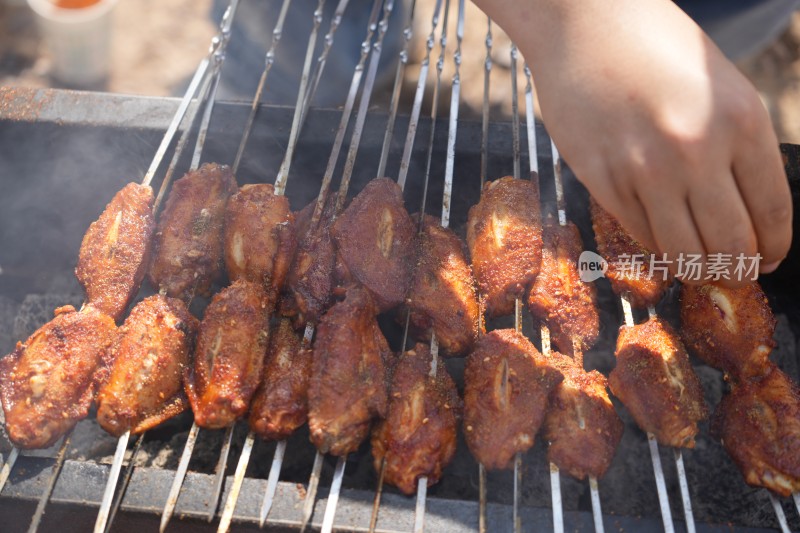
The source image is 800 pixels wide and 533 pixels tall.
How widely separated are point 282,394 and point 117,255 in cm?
104

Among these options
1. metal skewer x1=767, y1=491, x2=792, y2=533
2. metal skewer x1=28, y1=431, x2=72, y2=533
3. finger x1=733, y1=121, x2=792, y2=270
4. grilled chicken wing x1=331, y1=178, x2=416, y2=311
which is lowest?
metal skewer x1=28, y1=431, x2=72, y2=533

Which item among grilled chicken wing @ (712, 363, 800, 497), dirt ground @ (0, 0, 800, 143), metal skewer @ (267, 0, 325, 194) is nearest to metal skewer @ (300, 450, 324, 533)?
metal skewer @ (267, 0, 325, 194)

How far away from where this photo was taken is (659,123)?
58.9 inches

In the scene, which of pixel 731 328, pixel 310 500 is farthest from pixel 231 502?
pixel 731 328

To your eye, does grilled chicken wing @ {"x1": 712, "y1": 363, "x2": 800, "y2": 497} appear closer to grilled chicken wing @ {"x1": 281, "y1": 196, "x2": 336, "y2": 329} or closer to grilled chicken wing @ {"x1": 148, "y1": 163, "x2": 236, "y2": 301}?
grilled chicken wing @ {"x1": 281, "y1": 196, "x2": 336, "y2": 329}

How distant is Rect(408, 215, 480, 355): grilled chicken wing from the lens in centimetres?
258

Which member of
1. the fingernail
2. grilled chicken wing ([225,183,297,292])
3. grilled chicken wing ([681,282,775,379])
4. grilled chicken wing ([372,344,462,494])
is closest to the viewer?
the fingernail

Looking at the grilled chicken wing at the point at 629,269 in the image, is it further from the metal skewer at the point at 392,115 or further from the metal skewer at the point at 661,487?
the metal skewer at the point at 392,115

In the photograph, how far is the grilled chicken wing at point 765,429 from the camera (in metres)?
2.30

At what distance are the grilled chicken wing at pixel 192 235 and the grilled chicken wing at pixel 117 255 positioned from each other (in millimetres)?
68

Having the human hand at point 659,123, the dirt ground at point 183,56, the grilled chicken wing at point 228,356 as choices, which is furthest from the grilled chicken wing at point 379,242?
the dirt ground at point 183,56

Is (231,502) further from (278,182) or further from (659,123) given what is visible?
(659,123)

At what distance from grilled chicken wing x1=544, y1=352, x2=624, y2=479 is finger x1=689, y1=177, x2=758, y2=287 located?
2.75ft

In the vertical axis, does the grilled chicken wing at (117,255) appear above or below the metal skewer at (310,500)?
above
